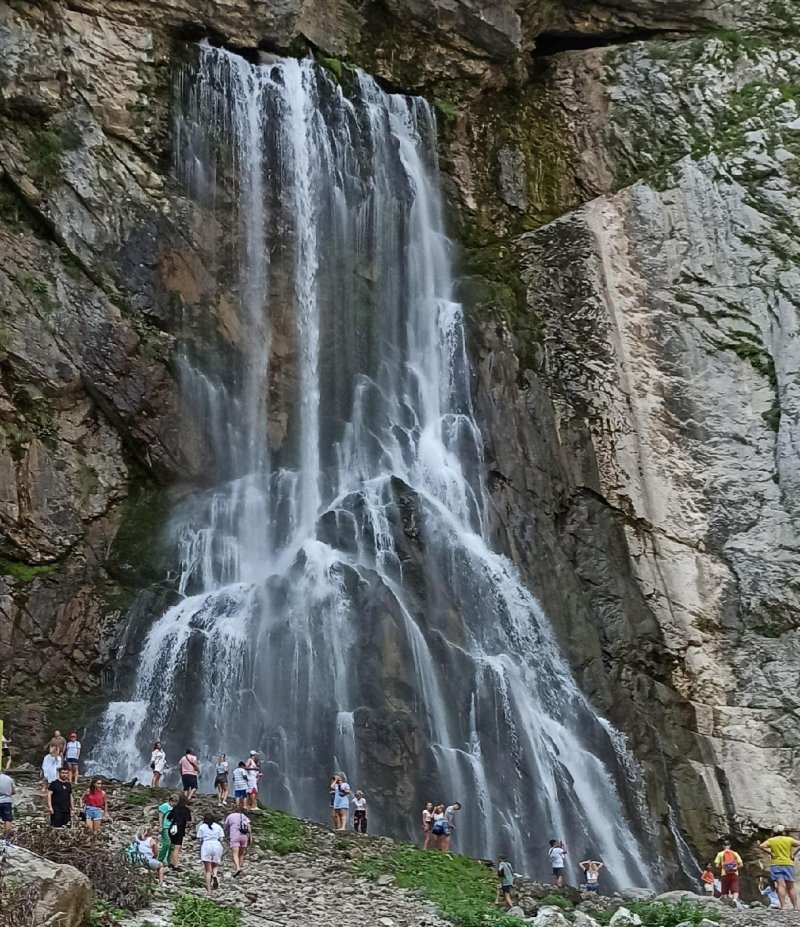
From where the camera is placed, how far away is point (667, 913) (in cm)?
1722

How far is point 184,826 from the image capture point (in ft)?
52.9

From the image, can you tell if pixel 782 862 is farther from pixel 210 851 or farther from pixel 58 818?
pixel 58 818

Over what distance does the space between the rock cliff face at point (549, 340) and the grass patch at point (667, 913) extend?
806cm

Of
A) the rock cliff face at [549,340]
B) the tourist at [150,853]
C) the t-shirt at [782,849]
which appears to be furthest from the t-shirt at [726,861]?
the tourist at [150,853]

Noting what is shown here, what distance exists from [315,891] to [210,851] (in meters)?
1.96

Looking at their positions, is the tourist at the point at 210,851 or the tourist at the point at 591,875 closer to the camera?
the tourist at the point at 210,851

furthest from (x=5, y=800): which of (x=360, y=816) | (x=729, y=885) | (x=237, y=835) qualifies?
(x=729, y=885)

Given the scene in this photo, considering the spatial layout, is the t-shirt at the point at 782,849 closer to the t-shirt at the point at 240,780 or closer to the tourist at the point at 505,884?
the tourist at the point at 505,884

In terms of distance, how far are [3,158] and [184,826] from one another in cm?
1949

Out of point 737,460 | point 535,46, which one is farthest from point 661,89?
point 737,460

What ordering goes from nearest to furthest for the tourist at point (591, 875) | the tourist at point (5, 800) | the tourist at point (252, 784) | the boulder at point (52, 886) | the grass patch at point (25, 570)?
the boulder at point (52, 886) → the tourist at point (5, 800) → the tourist at point (252, 784) → the tourist at point (591, 875) → the grass patch at point (25, 570)

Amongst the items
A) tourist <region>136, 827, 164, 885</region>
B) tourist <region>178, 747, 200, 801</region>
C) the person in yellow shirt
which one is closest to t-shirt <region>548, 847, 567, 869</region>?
the person in yellow shirt

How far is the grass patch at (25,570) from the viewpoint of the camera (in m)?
26.0

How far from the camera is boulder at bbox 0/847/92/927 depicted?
1163 centimetres
